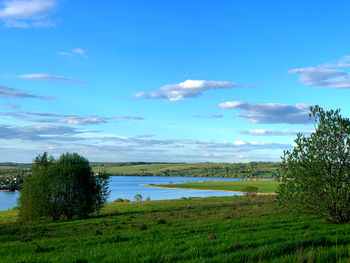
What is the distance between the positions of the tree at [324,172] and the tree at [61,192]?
3297 centimetres

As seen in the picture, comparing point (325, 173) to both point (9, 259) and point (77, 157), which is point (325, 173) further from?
point (77, 157)

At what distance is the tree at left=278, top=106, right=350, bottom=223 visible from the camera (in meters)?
21.2

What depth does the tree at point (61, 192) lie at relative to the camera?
45.6 m

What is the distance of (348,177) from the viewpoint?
21172mm

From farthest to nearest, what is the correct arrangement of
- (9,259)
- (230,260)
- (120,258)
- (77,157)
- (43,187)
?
(77,157) → (43,187) → (9,259) → (120,258) → (230,260)

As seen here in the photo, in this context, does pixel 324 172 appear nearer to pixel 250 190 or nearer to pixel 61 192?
pixel 61 192

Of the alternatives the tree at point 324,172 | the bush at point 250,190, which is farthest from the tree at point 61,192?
the bush at point 250,190

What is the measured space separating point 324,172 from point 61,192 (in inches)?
1435

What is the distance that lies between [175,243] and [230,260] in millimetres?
5056

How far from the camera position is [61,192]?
45688 millimetres

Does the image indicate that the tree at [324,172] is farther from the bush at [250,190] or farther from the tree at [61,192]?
the bush at [250,190]

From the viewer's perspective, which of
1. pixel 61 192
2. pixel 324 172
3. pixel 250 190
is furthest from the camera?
pixel 250 190

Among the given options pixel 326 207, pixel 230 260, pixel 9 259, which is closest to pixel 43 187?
pixel 9 259

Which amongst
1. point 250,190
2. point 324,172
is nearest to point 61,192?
point 324,172
